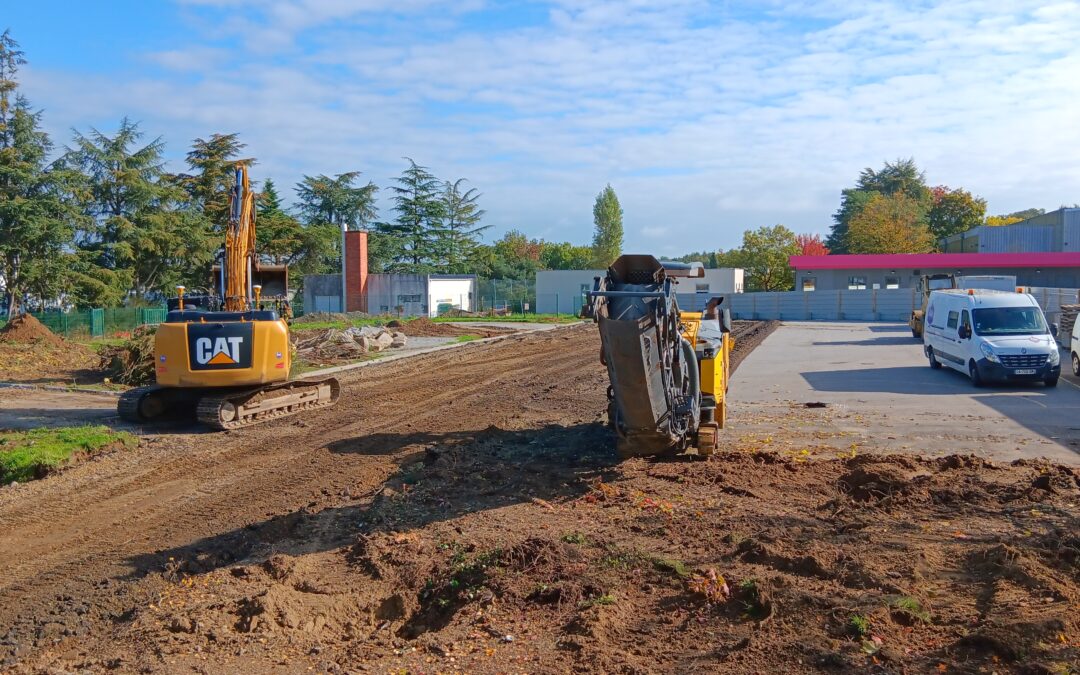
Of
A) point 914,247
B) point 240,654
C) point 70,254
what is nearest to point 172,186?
point 70,254

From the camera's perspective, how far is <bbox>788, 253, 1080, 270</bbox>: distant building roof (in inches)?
1964

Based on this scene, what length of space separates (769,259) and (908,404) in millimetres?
56473

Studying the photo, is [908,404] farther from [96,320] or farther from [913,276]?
[913,276]

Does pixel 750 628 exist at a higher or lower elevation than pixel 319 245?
lower

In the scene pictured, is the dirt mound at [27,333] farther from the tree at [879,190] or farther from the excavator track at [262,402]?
the tree at [879,190]

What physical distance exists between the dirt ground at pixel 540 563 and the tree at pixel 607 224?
253ft

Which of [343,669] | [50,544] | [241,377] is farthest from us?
[241,377]

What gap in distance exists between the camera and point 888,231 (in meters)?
70.2

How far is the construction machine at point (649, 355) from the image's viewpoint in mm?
8484

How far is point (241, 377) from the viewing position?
14.9 m

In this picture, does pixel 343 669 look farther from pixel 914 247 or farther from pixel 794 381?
pixel 914 247

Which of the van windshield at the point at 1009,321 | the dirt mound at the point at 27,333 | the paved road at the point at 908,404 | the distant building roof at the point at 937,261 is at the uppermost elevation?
the distant building roof at the point at 937,261

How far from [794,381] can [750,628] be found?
15318 millimetres

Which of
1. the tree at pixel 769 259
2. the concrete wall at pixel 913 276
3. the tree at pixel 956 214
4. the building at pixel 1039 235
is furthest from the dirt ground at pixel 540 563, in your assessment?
the tree at pixel 956 214
